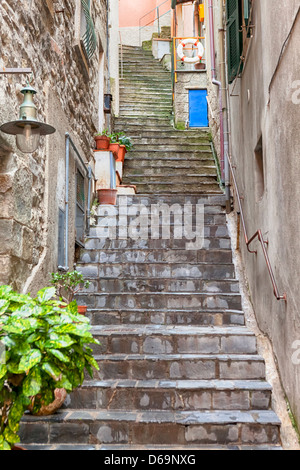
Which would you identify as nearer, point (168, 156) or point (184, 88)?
point (168, 156)

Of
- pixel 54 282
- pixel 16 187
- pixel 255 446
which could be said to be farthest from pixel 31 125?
pixel 255 446

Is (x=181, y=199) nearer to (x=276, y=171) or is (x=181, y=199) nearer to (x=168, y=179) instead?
(x=168, y=179)

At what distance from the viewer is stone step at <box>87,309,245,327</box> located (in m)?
5.27

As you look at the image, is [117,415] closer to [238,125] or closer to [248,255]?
[248,255]

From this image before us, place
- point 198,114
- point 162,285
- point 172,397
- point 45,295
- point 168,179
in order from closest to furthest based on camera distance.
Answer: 1. point 45,295
2. point 172,397
3. point 162,285
4. point 168,179
5. point 198,114

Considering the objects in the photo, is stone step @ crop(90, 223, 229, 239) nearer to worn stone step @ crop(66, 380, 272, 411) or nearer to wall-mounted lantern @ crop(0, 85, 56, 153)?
worn stone step @ crop(66, 380, 272, 411)

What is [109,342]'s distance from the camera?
470 centimetres

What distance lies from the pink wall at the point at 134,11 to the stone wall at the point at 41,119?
1269cm

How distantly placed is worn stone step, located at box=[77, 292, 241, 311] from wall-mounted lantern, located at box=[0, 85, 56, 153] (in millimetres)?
2653

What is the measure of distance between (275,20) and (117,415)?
134 inches

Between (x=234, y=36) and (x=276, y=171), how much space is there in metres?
2.75

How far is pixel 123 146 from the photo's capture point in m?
8.76

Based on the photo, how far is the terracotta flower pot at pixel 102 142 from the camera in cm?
805

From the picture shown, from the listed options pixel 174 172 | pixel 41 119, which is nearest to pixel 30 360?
pixel 41 119
